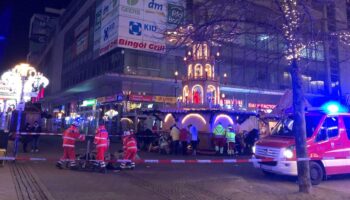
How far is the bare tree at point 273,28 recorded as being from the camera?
9086 mm

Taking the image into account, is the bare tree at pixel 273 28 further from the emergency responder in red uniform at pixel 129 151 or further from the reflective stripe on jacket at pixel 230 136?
the reflective stripe on jacket at pixel 230 136

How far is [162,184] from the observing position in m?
10.4

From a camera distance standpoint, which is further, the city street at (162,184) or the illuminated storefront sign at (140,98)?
the illuminated storefront sign at (140,98)

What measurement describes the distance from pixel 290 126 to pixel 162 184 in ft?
16.6

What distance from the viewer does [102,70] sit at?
4006cm

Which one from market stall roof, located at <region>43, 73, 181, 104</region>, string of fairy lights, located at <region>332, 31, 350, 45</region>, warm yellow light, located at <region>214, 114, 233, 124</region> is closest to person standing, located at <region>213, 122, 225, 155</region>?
warm yellow light, located at <region>214, 114, 233, 124</region>

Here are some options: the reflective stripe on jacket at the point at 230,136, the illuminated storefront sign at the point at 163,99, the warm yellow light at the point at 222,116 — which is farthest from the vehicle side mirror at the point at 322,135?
the illuminated storefront sign at the point at 163,99

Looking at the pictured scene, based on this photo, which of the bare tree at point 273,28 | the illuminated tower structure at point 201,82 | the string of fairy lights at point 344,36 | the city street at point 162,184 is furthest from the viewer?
the illuminated tower structure at point 201,82

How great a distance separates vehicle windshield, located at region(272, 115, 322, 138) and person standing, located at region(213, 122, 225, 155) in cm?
806

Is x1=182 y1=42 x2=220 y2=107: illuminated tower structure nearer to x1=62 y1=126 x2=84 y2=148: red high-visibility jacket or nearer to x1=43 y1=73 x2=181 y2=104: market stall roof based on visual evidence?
x1=43 y1=73 x2=181 y2=104: market stall roof

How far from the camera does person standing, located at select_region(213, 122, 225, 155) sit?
20.5 meters

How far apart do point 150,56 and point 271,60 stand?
27.1 meters

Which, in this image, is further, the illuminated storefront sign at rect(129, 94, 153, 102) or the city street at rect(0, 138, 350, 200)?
the illuminated storefront sign at rect(129, 94, 153, 102)

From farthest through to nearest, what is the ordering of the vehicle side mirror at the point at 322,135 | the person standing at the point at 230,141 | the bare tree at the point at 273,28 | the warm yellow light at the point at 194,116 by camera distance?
the warm yellow light at the point at 194,116 < the person standing at the point at 230,141 < the vehicle side mirror at the point at 322,135 < the bare tree at the point at 273,28
